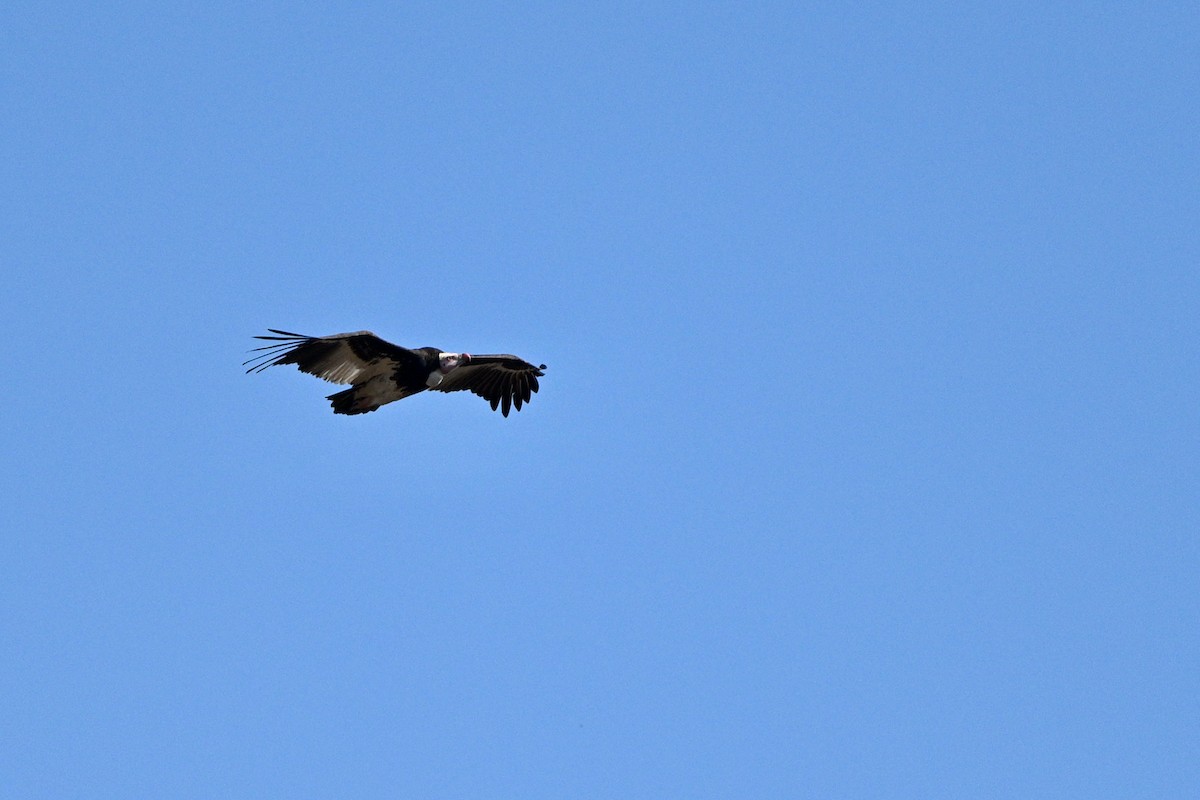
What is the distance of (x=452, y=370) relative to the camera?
41.0 m

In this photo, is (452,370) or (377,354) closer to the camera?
(377,354)

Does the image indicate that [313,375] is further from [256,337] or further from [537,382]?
[537,382]

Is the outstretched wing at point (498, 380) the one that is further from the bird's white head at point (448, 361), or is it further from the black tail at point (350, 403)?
the black tail at point (350, 403)

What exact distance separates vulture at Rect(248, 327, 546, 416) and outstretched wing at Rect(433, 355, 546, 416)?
0.08 ft

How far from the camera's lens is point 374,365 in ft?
123

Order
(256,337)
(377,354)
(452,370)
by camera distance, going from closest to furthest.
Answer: (256,337), (377,354), (452,370)

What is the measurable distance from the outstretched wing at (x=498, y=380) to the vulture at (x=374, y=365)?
2cm

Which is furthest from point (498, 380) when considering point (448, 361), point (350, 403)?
point (350, 403)

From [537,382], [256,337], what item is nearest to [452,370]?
[537,382]

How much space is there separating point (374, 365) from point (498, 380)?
A: 537 cm

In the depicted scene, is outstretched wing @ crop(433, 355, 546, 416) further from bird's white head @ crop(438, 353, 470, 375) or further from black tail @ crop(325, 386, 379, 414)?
black tail @ crop(325, 386, 379, 414)

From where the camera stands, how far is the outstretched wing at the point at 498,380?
41.8 metres

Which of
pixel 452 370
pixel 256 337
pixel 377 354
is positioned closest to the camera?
pixel 256 337

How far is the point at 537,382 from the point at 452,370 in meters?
2.58
